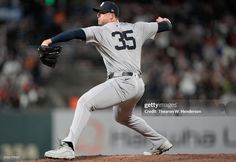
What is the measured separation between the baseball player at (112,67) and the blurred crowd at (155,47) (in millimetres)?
5640

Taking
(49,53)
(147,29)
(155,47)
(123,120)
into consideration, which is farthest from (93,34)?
(155,47)

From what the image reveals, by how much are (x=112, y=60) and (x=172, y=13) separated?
9908 millimetres

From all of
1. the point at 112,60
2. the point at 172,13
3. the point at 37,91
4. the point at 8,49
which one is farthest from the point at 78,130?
the point at 172,13

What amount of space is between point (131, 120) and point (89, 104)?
0.85 meters

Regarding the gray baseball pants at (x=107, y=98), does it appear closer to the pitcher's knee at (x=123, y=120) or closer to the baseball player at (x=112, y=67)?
the baseball player at (x=112, y=67)

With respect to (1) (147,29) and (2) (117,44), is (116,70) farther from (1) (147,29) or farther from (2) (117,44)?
(1) (147,29)

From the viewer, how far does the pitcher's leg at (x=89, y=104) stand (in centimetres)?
736

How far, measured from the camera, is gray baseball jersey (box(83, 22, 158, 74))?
7.61 metres

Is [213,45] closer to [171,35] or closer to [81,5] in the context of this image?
[171,35]

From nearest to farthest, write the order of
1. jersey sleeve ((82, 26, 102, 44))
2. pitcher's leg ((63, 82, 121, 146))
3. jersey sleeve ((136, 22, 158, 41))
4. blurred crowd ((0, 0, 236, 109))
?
1. pitcher's leg ((63, 82, 121, 146))
2. jersey sleeve ((82, 26, 102, 44))
3. jersey sleeve ((136, 22, 158, 41))
4. blurred crowd ((0, 0, 236, 109))

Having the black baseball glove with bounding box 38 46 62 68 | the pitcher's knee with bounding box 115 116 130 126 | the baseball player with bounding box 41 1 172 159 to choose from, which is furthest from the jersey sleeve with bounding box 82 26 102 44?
the pitcher's knee with bounding box 115 116 130 126

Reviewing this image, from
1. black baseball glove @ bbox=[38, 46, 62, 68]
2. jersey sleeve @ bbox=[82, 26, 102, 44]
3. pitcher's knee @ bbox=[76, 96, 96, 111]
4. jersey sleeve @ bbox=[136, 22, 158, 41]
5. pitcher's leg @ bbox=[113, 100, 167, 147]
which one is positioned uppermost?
jersey sleeve @ bbox=[136, 22, 158, 41]

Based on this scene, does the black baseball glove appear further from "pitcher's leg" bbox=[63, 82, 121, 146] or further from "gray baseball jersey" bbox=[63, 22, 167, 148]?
"pitcher's leg" bbox=[63, 82, 121, 146]

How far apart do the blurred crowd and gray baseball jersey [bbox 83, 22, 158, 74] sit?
5.71 meters
